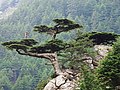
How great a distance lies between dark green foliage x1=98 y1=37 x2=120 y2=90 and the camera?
78.3ft

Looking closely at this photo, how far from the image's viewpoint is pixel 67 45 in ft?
99.3

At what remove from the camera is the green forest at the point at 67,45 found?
80.4 ft

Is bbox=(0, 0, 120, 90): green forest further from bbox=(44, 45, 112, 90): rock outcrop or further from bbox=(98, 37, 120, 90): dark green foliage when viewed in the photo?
bbox=(44, 45, 112, 90): rock outcrop

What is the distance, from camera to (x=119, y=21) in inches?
6211

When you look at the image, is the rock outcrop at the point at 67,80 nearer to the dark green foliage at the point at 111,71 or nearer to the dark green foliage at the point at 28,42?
the dark green foliage at the point at 111,71

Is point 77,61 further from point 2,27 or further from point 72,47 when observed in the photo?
point 2,27

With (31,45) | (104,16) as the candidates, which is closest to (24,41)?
(31,45)

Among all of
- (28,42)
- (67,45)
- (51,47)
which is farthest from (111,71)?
(28,42)

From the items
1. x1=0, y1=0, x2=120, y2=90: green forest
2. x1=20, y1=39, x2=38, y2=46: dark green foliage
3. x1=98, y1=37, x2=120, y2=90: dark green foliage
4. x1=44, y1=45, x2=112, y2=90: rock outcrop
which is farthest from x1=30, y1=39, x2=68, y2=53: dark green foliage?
x1=98, y1=37, x2=120, y2=90: dark green foliage

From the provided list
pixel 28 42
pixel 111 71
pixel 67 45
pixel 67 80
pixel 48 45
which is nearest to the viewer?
pixel 111 71


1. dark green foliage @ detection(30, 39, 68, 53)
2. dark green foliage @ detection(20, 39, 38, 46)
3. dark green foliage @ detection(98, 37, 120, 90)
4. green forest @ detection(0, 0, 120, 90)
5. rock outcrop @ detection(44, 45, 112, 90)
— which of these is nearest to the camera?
dark green foliage @ detection(98, 37, 120, 90)

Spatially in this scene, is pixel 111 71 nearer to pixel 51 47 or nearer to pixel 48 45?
pixel 48 45

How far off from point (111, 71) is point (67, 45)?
725cm

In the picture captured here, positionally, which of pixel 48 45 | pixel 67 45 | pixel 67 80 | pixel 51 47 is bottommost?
pixel 67 80
